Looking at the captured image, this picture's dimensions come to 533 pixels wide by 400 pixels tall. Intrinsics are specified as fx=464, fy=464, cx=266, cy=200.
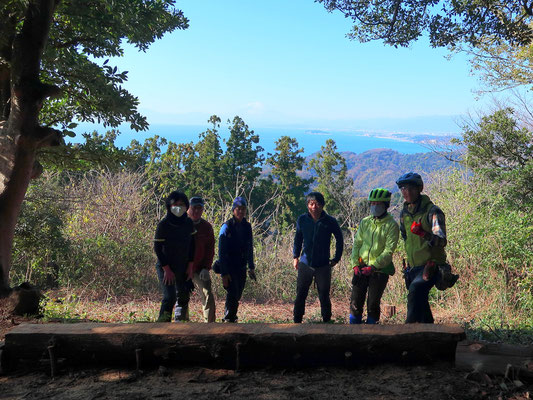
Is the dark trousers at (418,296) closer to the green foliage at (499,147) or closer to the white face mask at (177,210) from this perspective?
the white face mask at (177,210)

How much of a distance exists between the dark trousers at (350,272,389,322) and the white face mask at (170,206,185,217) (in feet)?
6.94

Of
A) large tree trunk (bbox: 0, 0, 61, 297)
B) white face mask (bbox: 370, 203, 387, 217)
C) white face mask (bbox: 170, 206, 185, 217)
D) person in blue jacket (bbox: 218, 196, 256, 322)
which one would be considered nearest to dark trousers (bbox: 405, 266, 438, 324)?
white face mask (bbox: 370, 203, 387, 217)

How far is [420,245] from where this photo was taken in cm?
478

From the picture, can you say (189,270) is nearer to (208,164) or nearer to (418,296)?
(418,296)

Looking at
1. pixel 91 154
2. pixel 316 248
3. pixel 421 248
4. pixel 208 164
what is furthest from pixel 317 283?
pixel 208 164

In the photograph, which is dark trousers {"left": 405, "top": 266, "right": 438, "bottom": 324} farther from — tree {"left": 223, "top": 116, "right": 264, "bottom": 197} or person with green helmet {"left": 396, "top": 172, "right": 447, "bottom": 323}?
tree {"left": 223, "top": 116, "right": 264, "bottom": 197}

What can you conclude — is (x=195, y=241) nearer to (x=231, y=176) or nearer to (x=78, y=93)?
(x=78, y=93)

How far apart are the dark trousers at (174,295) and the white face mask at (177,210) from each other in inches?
25.1

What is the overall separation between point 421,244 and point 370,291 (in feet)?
2.87

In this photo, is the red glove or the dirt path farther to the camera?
the red glove

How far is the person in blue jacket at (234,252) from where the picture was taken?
5.79m

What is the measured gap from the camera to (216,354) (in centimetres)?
380

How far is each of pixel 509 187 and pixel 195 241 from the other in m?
8.22

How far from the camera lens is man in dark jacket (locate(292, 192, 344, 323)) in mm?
5637
